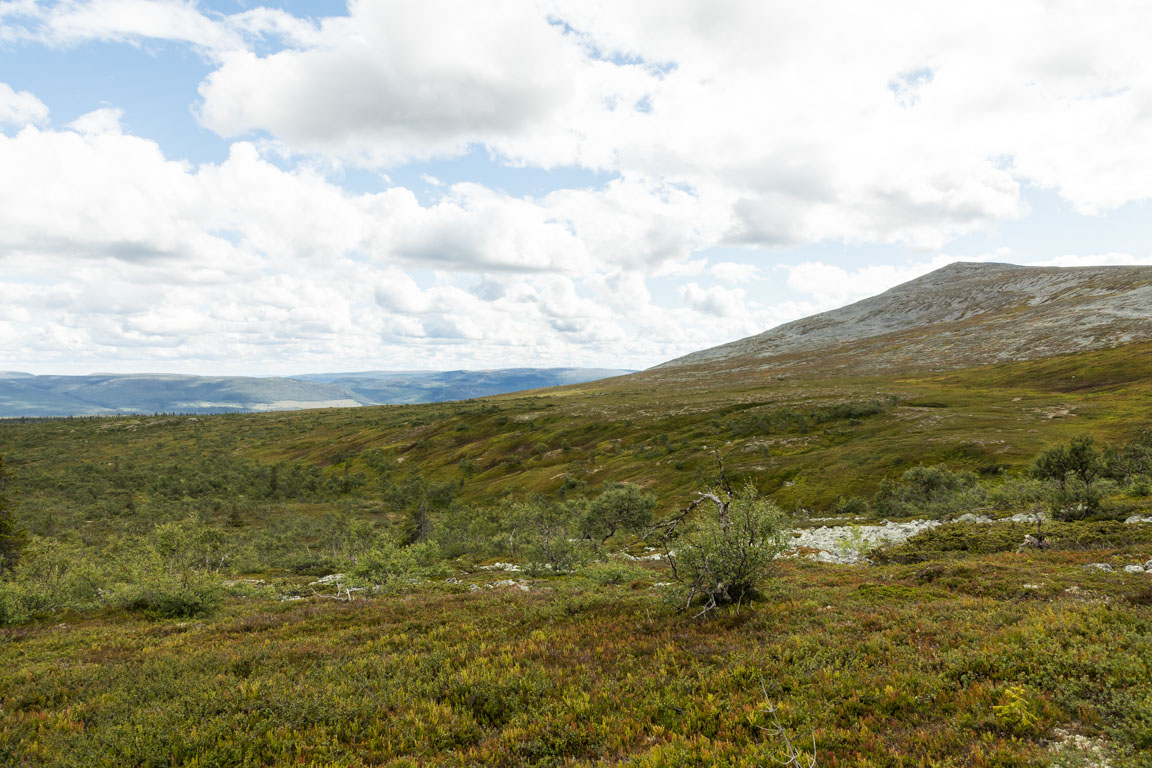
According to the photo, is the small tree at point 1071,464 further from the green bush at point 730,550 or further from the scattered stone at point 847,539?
the green bush at point 730,550

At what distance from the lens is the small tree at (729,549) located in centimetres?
1869

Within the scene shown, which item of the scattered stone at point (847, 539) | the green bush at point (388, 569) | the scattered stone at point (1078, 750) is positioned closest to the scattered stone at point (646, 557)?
the scattered stone at point (847, 539)

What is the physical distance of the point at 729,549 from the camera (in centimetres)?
1875

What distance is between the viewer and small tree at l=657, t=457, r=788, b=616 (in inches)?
736

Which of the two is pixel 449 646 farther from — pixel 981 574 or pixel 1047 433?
pixel 1047 433

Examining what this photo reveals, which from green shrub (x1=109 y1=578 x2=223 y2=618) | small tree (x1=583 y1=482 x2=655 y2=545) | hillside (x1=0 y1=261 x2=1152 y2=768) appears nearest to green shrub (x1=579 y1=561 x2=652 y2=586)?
hillside (x1=0 y1=261 x2=1152 y2=768)

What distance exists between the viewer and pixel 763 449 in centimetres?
10581

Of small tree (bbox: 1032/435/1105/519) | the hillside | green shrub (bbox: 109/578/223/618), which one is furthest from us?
small tree (bbox: 1032/435/1105/519)

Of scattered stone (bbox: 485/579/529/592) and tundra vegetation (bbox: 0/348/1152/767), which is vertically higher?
tundra vegetation (bbox: 0/348/1152/767)

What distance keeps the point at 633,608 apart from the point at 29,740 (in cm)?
1814

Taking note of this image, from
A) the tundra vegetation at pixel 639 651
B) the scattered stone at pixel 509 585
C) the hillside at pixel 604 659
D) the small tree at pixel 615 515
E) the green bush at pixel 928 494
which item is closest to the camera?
the hillside at pixel 604 659

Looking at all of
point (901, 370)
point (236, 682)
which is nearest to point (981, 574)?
point (236, 682)

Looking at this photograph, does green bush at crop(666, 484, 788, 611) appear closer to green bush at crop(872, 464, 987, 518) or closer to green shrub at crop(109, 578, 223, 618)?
green shrub at crop(109, 578, 223, 618)

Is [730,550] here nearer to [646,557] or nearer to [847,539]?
[646,557]
